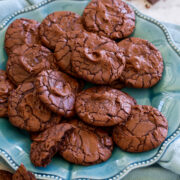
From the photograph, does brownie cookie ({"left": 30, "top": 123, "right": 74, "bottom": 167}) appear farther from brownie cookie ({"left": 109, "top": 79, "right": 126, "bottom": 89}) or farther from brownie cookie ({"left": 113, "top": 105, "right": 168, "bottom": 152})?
brownie cookie ({"left": 109, "top": 79, "right": 126, "bottom": 89})

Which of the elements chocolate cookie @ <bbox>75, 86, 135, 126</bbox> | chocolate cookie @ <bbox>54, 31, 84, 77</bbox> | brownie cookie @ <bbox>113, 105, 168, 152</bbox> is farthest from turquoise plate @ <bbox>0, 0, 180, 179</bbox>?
chocolate cookie @ <bbox>54, 31, 84, 77</bbox>

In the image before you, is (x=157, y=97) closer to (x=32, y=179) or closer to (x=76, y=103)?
(x=76, y=103)

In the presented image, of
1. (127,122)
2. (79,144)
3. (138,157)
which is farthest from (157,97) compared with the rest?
(79,144)

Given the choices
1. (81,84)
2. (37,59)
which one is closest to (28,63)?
(37,59)

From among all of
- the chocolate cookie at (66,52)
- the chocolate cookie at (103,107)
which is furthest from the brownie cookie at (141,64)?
the chocolate cookie at (66,52)

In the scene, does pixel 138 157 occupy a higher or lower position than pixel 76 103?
lower

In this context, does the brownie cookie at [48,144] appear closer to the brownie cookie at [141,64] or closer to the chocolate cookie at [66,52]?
the chocolate cookie at [66,52]
